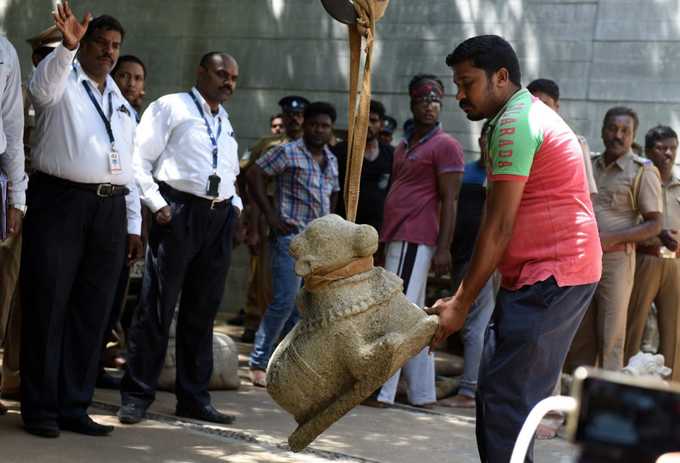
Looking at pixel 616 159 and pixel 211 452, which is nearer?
pixel 211 452

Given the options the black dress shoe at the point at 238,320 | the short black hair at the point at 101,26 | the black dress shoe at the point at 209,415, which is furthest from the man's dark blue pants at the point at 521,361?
the black dress shoe at the point at 238,320

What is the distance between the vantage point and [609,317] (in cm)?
801

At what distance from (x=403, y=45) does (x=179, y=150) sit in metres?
5.33

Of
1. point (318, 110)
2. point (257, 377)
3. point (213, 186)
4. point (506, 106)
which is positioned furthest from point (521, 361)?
point (318, 110)

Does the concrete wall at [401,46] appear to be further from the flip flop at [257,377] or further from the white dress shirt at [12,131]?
the white dress shirt at [12,131]

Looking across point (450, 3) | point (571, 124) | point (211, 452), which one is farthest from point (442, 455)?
point (450, 3)

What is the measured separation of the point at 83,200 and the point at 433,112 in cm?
277

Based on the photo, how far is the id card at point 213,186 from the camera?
22.5 ft

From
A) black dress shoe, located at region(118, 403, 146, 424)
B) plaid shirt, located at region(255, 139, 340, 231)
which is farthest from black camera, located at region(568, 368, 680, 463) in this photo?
plaid shirt, located at region(255, 139, 340, 231)

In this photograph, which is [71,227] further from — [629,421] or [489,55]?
[629,421]

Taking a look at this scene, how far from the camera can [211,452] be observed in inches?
244

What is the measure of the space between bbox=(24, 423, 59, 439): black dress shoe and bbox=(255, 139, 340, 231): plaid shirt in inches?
116

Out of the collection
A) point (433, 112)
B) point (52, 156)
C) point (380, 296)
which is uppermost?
point (433, 112)

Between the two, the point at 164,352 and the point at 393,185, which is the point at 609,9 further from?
the point at 164,352
